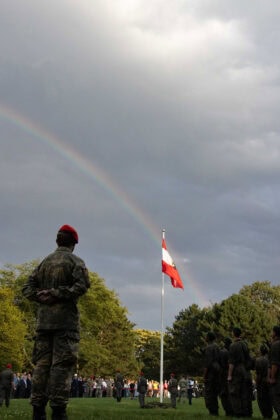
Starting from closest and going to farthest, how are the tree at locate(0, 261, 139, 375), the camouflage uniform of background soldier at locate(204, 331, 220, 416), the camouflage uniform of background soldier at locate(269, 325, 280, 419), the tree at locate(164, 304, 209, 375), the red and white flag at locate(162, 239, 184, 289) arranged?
the camouflage uniform of background soldier at locate(269, 325, 280, 419) → the camouflage uniform of background soldier at locate(204, 331, 220, 416) → the red and white flag at locate(162, 239, 184, 289) → the tree at locate(0, 261, 139, 375) → the tree at locate(164, 304, 209, 375)

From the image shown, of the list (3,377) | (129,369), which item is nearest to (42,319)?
(3,377)

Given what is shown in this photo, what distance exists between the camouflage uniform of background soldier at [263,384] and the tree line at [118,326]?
27.7 m

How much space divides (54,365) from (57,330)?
0.41 m

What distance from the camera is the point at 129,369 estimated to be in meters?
106

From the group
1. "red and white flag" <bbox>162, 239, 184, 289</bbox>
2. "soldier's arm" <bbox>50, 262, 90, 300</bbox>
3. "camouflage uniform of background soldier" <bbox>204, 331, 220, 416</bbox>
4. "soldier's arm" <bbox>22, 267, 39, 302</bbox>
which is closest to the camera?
"soldier's arm" <bbox>50, 262, 90, 300</bbox>

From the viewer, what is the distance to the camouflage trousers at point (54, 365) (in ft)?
25.0

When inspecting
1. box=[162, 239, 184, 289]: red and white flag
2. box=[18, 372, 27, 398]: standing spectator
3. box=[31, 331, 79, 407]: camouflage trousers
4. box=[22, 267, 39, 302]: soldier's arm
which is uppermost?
box=[162, 239, 184, 289]: red and white flag

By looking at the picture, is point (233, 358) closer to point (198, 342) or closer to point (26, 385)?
point (26, 385)

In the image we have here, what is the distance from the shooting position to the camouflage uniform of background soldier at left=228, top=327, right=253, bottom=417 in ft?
55.6

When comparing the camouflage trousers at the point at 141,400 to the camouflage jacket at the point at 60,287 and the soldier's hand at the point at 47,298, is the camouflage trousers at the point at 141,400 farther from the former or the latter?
the soldier's hand at the point at 47,298

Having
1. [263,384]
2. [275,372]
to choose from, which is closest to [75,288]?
[275,372]

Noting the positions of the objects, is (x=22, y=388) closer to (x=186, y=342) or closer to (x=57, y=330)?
(x=57, y=330)

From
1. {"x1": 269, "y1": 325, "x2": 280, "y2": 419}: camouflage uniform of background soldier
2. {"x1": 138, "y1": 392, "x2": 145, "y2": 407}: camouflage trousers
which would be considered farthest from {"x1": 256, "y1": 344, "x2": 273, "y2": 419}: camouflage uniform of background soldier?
{"x1": 138, "y1": 392, "x2": 145, "y2": 407}: camouflage trousers

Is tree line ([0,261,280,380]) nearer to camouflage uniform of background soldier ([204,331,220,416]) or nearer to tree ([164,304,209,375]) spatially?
tree ([164,304,209,375])
